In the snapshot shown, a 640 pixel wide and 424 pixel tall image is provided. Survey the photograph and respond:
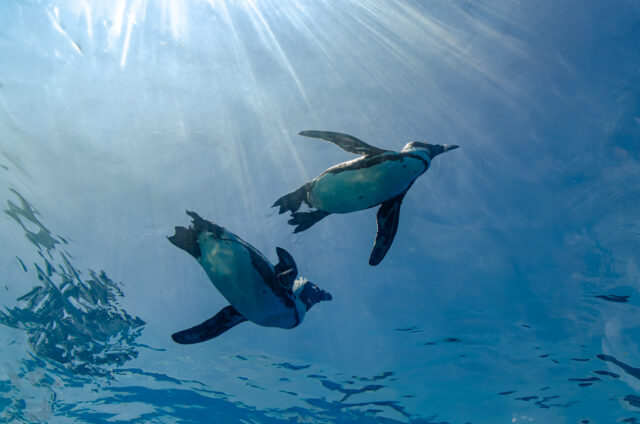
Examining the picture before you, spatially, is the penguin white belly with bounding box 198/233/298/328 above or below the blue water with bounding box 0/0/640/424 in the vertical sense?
below

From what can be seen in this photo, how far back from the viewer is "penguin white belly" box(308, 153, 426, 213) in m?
4.10

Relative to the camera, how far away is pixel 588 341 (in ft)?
50.3

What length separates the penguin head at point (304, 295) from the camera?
438 cm

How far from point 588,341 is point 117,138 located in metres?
19.8

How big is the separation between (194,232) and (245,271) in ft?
2.30

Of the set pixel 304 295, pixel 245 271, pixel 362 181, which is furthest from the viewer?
pixel 304 295

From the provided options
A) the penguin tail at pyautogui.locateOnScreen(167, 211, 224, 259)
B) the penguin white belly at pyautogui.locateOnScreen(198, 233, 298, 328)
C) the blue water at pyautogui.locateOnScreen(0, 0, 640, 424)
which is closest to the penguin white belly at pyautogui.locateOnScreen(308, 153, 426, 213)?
the penguin white belly at pyautogui.locateOnScreen(198, 233, 298, 328)

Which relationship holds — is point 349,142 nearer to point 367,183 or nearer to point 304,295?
point 367,183

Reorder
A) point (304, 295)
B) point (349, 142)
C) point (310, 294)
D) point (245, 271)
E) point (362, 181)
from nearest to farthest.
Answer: point (245, 271) → point (362, 181) → point (349, 142) → point (304, 295) → point (310, 294)

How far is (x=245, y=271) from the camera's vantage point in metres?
3.79

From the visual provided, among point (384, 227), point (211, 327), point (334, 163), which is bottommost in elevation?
point (211, 327)

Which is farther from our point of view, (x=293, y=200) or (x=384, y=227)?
(x=384, y=227)

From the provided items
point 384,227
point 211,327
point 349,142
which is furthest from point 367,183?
point 211,327

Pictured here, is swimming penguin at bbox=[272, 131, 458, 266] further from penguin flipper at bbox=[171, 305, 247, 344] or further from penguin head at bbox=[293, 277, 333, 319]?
penguin flipper at bbox=[171, 305, 247, 344]
